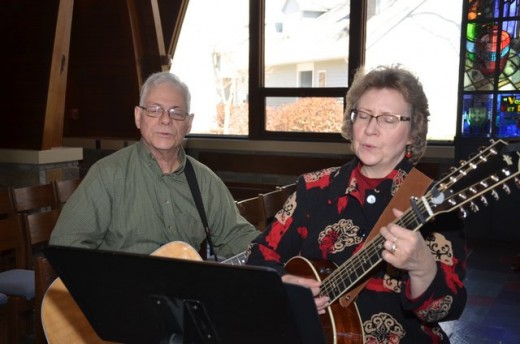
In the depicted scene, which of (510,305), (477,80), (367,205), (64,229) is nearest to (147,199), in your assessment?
(64,229)

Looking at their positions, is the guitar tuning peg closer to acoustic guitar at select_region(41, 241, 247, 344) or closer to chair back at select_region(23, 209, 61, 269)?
acoustic guitar at select_region(41, 241, 247, 344)

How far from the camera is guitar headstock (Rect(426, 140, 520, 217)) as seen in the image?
1346 millimetres

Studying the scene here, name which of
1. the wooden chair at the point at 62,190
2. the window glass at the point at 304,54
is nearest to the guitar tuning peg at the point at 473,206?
the wooden chair at the point at 62,190

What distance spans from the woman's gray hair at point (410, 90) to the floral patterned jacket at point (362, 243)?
0.09 meters

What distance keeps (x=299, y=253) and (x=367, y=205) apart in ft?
1.03

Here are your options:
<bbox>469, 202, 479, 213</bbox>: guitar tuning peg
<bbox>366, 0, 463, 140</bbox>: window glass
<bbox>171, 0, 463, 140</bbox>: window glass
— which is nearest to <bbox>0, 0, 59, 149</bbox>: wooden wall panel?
<bbox>171, 0, 463, 140</bbox>: window glass

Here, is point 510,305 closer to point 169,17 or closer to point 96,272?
point 96,272

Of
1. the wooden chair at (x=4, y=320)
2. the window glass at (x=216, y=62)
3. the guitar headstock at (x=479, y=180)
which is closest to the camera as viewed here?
the guitar headstock at (x=479, y=180)

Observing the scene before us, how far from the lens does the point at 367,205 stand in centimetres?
180

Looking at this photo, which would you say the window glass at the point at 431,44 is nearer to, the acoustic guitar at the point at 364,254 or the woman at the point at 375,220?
the woman at the point at 375,220

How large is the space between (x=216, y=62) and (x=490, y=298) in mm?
5092

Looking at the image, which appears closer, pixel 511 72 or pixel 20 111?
pixel 20 111

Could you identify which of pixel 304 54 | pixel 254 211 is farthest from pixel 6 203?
pixel 304 54

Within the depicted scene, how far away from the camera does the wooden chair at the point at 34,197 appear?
12.8ft
